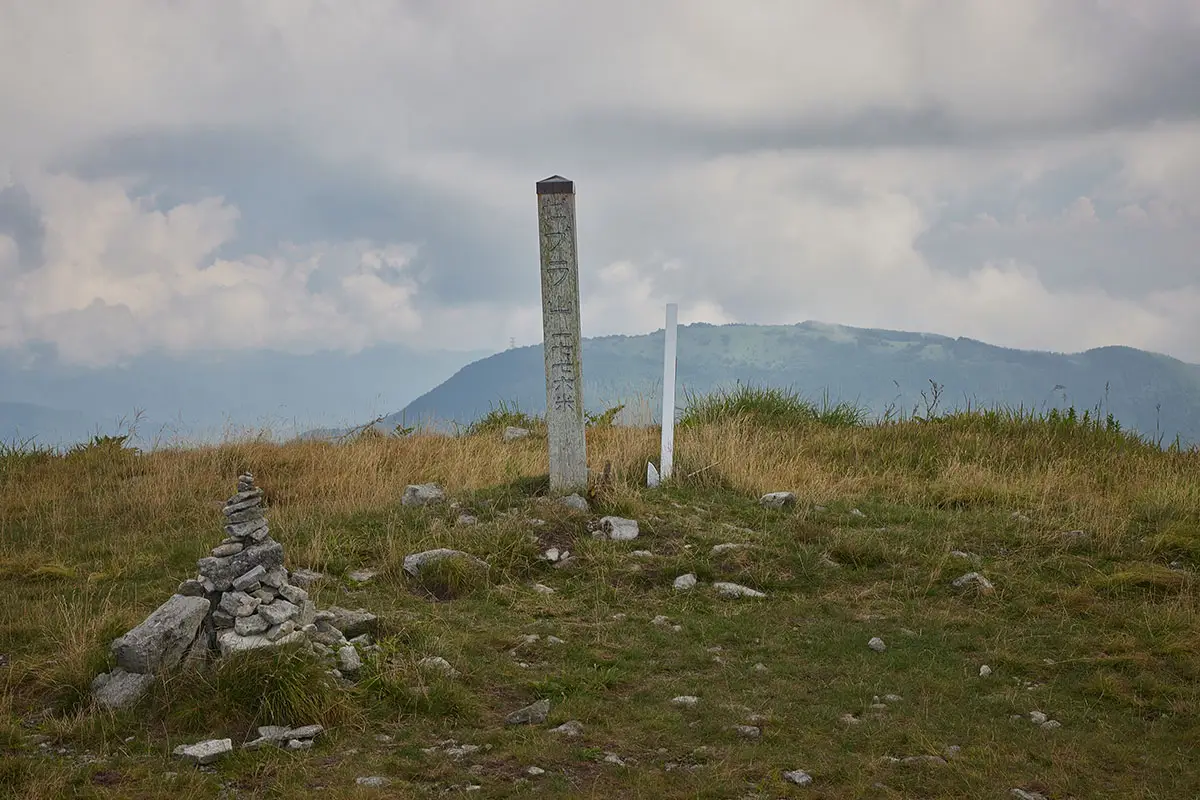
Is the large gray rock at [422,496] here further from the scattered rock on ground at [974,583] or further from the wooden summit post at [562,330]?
the scattered rock on ground at [974,583]

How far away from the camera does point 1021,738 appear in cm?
629

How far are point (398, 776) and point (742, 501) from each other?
6.39 metres

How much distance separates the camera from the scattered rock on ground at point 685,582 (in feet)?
29.6

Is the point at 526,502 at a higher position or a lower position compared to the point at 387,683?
higher

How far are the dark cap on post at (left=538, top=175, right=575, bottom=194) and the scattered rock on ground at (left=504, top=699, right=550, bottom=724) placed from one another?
6370 mm

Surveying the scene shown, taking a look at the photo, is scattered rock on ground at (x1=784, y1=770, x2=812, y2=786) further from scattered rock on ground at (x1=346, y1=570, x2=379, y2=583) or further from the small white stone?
scattered rock on ground at (x1=346, y1=570, x2=379, y2=583)

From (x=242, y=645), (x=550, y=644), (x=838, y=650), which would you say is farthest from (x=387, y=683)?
(x=838, y=650)

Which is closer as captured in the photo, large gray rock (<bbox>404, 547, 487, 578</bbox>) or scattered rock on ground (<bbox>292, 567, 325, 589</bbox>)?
scattered rock on ground (<bbox>292, 567, 325, 589</bbox>)

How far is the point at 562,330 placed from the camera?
1138 centimetres

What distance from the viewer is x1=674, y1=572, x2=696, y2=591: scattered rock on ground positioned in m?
9.01

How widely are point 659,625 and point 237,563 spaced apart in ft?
10.2

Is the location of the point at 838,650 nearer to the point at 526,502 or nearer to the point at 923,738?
the point at 923,738

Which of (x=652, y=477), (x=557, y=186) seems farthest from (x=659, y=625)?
(x=557, y=186)

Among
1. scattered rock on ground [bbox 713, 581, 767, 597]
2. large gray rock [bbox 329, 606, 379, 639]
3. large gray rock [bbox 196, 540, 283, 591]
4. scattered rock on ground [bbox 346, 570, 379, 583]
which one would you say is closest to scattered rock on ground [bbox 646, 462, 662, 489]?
scattered rock on ground [bbox 713, 581, 767, 597]
